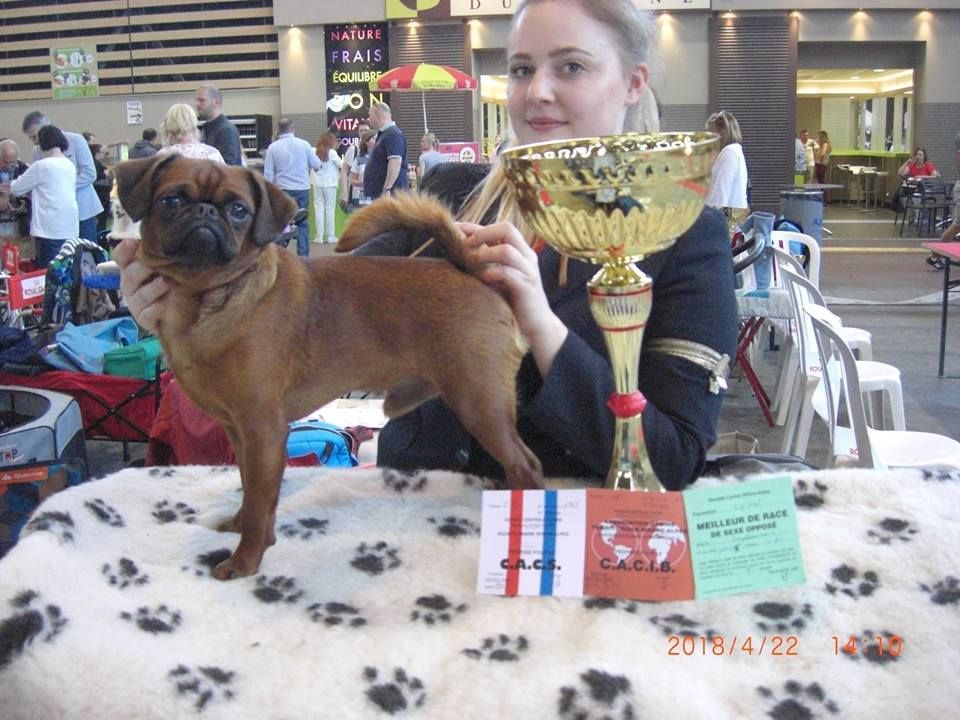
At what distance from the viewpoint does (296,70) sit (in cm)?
1527

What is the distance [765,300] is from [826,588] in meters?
4.07

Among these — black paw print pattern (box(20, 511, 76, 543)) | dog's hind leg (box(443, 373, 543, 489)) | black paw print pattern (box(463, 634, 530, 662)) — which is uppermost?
dog's hind leg (box(443, 373, 543, 489))

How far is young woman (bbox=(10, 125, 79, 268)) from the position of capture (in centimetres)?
676

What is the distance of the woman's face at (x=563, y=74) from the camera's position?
1304mm

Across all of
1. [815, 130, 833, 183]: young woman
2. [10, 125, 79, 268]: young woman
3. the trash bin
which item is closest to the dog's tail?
[10, 125, 79, 268]: young woman

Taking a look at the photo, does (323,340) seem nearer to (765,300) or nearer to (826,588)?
(826,588)

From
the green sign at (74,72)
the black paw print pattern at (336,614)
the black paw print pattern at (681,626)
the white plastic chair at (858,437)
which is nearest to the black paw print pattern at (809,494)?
the black paw print pattern at (681,626)

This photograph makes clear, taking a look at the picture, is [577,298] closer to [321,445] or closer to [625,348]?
[625,348]

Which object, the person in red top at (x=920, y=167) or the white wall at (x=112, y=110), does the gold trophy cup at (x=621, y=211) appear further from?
the white wall at (x=112, y=110)

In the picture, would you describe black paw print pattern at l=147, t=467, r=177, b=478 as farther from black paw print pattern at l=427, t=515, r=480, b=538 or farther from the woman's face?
the woman's face

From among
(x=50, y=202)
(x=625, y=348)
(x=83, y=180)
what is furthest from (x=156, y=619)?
(x=83, y=180)

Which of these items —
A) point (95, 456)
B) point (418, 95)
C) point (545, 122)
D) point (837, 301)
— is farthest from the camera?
point (418, 95)

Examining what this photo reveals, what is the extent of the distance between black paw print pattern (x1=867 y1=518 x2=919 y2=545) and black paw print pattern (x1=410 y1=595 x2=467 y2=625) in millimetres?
493

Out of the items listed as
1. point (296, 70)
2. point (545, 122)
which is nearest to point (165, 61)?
point (296, 70)
